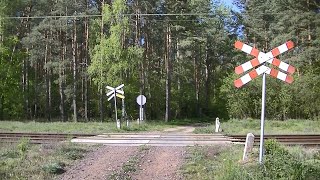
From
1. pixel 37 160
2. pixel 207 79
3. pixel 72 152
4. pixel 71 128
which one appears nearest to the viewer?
pixel 37 160

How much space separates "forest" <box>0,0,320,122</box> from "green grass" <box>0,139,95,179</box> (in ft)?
63.8

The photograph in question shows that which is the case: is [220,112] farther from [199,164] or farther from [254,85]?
[199,164]

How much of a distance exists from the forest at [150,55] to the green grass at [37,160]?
19432 mm

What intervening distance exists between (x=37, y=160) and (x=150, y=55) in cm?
4053

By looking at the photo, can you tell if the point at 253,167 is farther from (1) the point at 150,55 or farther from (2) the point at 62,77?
(1) the point at 150,55

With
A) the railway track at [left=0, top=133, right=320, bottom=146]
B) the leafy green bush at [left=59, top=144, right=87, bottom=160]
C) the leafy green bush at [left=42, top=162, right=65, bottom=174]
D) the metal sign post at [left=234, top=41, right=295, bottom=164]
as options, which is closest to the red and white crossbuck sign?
the metal sign post at [left=234, top=41, right=295, bottom=164]

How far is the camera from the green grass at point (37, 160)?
9906 mm

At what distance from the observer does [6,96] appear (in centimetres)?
4397

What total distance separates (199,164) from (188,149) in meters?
3.06

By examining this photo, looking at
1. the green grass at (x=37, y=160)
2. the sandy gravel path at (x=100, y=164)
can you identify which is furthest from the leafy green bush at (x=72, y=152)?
the sandy gravel path at (x=100, y=164)

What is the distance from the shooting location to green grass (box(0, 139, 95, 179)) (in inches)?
390

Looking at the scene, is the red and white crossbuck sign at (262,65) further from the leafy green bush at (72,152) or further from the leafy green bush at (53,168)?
the leafy green bush at (72,152)

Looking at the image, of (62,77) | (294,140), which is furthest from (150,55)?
(294,140)

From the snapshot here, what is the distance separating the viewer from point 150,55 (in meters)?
51.4
